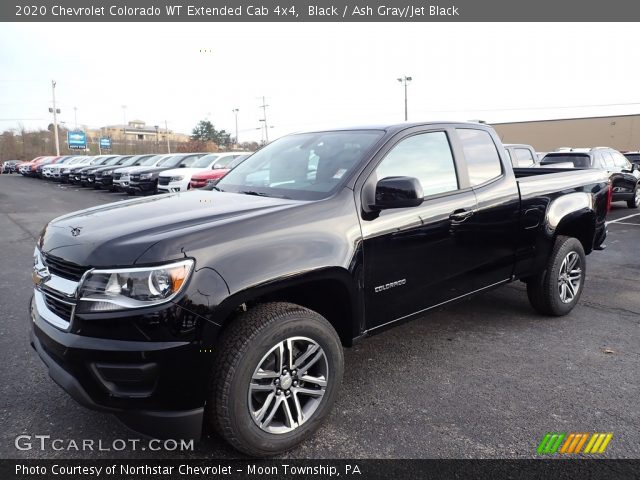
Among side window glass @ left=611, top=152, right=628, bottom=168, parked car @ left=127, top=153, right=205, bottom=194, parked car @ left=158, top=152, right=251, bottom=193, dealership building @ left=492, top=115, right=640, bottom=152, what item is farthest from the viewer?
dealership building @ left=492, top=115, right=640, bottom=152

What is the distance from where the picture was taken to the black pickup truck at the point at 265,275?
2230mm

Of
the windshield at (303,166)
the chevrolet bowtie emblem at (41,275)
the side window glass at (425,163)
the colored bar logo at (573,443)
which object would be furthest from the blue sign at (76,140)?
the colored bar logo at (573,443)

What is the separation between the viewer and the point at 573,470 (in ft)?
8.07

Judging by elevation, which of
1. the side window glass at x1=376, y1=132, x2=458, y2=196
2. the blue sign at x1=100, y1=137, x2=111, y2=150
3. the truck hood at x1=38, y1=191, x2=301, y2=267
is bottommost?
the truck hood at x1=38, y1=191, x2=301, y2=267

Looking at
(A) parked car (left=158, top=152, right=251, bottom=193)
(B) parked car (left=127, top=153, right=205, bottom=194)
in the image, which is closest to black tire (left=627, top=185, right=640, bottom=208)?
(A) parked car (left=158, top=152, right=251, bottom=193)

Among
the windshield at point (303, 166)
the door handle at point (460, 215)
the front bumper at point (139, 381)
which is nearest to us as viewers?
the front bumper at point (139, 381)

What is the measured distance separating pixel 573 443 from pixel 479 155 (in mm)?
2284

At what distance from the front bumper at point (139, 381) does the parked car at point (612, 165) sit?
Result: 11323 mm

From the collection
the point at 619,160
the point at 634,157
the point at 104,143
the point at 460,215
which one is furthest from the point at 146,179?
the point at 104,143

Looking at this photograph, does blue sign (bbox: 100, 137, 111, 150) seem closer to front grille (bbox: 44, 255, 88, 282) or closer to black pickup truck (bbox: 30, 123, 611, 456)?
black pickup truck (bbox: 30, 123, 611, 456)

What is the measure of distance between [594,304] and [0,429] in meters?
5.38

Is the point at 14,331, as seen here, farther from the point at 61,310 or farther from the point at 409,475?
the point at 409,475

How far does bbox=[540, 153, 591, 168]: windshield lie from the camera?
1157cm

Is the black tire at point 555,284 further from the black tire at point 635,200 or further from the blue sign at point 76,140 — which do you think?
the blue sign at point 76,140
